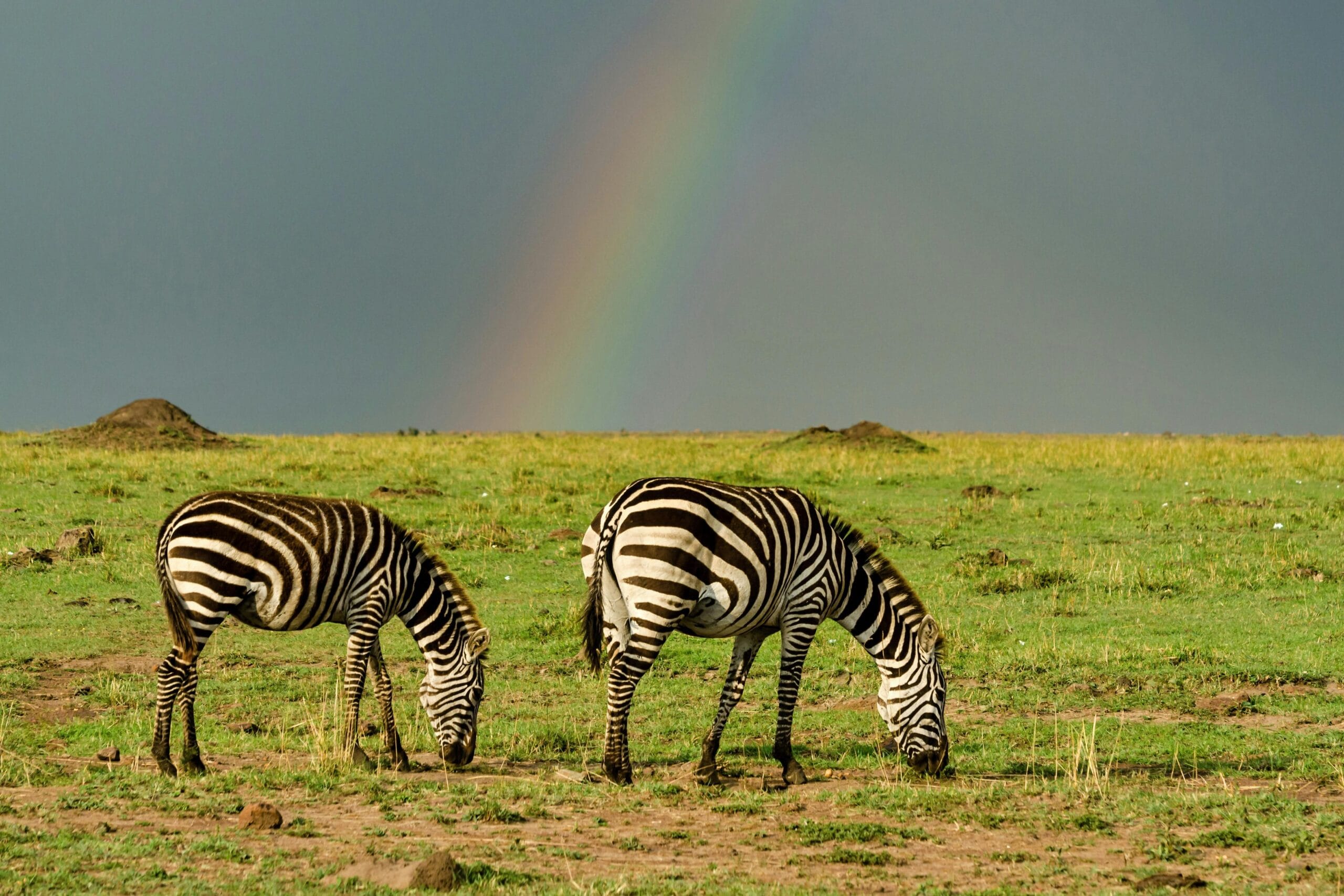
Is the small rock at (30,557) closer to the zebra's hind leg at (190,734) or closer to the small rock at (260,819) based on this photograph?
the zebra's hind leg at (190,734)

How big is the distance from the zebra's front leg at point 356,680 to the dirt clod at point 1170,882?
560 cm

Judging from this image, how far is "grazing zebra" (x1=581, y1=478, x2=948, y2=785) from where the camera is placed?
909 cm

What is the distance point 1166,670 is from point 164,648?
11414mm

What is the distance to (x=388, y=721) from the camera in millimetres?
9609

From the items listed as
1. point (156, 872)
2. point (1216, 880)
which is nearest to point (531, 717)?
point (156, 872)

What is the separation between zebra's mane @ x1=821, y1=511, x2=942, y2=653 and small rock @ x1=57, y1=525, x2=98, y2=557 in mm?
14257

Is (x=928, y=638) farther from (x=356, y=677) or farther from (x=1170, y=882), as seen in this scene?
(x=356, y=677)

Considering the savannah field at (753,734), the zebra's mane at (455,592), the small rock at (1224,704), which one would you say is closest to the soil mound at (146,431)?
the savannah field at (753,734)

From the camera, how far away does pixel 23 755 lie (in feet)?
31.6

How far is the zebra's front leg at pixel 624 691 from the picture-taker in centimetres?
913

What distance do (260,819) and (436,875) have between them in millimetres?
1751

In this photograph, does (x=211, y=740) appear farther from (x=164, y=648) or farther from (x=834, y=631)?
(x=834, y=631)

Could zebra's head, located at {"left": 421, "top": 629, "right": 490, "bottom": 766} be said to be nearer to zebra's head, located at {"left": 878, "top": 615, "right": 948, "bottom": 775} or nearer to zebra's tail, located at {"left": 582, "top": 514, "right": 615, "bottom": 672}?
zebra's tail, located at {"left": 582, "top": 514, "right": 615, "bottom": 672}

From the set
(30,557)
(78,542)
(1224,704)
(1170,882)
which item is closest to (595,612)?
(1170,882)
